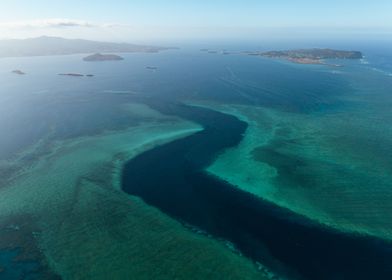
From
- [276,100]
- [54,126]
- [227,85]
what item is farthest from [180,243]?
[227,85]

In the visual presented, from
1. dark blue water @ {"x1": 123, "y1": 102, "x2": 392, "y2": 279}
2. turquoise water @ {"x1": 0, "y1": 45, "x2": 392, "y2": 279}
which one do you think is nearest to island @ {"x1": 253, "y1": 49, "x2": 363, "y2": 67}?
turquoise water @ {"x1": 0, "y1": 45, "x2": 392, "y2": 279}

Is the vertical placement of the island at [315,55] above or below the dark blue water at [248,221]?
above

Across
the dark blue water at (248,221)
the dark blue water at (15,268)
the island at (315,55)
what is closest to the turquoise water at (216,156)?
the dark blue water at (15,268)

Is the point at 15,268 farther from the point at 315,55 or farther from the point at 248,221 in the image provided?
the point at 315,55

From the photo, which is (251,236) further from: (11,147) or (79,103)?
(79,103)

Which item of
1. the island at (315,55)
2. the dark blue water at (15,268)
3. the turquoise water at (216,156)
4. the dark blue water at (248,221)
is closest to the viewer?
the dark blue water at (15,268)

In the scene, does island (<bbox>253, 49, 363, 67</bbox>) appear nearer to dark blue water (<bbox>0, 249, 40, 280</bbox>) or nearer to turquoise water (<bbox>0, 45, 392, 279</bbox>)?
turquoise water (<bbox>0, 45, 392, 279</bbox>)

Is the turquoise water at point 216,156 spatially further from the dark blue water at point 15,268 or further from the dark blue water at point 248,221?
the dark blue water at point 248,221
